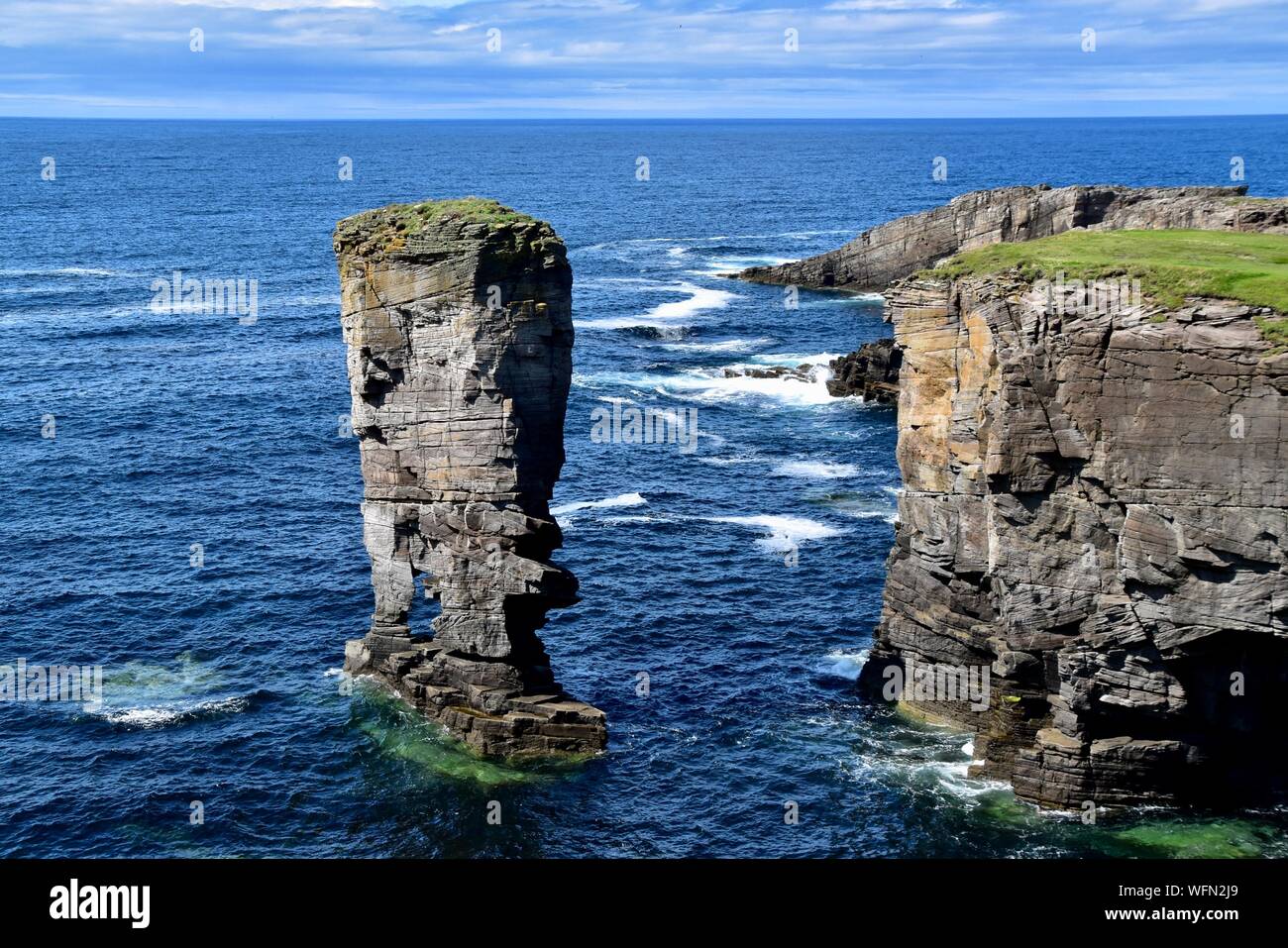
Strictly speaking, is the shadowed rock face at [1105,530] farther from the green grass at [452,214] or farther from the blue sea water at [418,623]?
the green grass at [452,214]

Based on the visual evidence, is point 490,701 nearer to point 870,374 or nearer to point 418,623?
point 418,623

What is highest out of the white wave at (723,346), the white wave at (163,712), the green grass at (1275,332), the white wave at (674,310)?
the green grass at (1275,332)

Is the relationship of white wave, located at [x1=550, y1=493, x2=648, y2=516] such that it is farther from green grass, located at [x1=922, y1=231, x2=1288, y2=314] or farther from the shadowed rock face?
green grass, located at [x1=922, y1=231, x2=1288, y2=314]

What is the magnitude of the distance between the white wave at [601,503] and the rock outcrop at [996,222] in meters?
37.0

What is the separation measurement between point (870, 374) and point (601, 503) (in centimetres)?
3524

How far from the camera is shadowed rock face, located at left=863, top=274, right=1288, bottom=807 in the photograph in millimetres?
50625

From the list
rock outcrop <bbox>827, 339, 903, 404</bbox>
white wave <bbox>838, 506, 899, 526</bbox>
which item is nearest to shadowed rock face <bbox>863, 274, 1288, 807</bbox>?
white wave <bbox>838, 506, 899, 526</bbox>

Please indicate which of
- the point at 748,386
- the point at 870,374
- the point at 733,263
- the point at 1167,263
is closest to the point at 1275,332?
the point at 1167,263

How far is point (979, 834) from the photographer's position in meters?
54.8

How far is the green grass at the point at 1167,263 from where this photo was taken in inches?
2071

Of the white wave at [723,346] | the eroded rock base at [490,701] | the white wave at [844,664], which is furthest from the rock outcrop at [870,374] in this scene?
the eroded rock base at [490,701]

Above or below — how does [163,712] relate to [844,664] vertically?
below

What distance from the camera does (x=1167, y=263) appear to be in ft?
185

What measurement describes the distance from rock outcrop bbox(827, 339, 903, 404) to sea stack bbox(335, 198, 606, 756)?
57.1m
